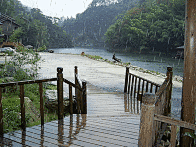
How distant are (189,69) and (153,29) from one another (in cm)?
4433

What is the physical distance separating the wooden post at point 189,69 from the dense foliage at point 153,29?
129ft

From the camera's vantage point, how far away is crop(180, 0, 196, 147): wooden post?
9.48 feet

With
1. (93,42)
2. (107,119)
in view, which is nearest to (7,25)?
(107,119)

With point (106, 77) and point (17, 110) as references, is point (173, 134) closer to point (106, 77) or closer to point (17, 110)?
point (17, 110)

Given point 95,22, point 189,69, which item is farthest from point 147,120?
point 95,22

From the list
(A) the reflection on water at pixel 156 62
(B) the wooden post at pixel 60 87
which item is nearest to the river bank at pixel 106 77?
(B) the wooden post at pixel 60 87

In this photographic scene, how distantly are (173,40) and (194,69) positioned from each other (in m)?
42.6

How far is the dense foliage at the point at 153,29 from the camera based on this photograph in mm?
40781

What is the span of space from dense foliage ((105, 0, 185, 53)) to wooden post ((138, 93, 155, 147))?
40.3 meters

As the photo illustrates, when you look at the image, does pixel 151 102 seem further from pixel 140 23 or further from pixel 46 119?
pixel 140 23

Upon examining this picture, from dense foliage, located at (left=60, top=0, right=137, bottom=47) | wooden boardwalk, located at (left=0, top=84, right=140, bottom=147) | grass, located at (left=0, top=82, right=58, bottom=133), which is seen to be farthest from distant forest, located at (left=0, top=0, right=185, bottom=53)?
wooden boardwalk, located at (left=0, top=84, right=140, bottom=147)

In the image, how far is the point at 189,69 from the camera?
9.71 feet

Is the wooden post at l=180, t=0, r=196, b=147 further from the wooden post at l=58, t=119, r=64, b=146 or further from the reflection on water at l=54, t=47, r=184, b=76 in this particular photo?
the reflection on water at l=54, t=47, r=184, b=76

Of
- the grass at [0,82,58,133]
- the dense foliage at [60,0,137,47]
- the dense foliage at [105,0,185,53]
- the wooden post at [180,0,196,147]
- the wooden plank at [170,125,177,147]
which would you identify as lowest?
the grass at [0,82,58,133]
